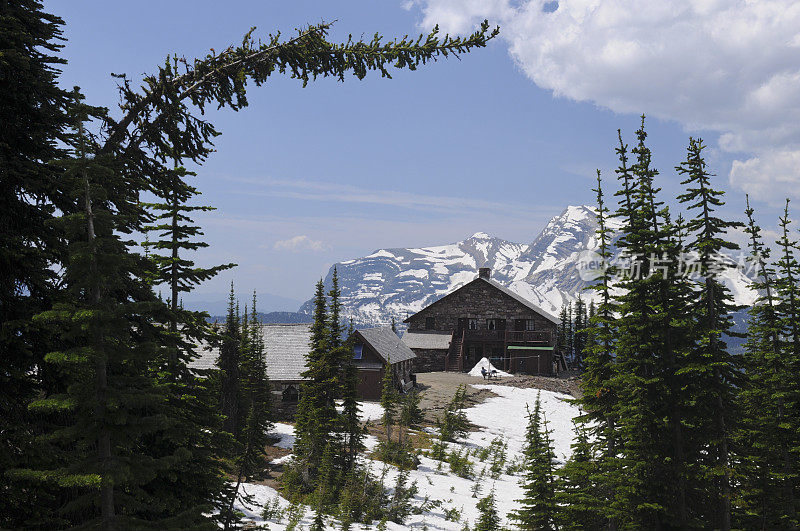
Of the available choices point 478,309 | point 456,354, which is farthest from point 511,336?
point 456,354

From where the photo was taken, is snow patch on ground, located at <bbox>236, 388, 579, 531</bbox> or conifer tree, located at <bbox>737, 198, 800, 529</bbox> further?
snow patch on ground, located at <bbox>236, 388, 579, 531</bbox>

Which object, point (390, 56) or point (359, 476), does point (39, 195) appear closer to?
point (390, 56)

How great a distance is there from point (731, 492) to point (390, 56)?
15.0 m

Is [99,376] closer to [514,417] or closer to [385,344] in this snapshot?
[514,417]

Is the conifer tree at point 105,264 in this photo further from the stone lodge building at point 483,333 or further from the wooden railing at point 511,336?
the wooden railing at point 511,336

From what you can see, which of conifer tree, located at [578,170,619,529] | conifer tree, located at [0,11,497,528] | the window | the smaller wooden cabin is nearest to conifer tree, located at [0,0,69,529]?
conifer tree, located at [0,11,497,528]

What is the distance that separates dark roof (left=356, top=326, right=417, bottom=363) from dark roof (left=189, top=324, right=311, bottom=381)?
198 inches

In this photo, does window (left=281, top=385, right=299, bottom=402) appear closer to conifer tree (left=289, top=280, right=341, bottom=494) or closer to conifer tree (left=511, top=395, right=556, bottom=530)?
conifer tree (left=289, top=280, right=341, bottom=494)

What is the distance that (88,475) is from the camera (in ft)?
15.5

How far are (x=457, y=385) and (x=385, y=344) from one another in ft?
33.4

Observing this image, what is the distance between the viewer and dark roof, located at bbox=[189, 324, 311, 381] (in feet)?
122

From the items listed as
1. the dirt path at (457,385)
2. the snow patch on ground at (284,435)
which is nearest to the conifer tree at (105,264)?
the snow patch on ground at (284,435)

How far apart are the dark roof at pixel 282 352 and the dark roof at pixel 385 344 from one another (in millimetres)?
5036

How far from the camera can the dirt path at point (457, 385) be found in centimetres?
4125
